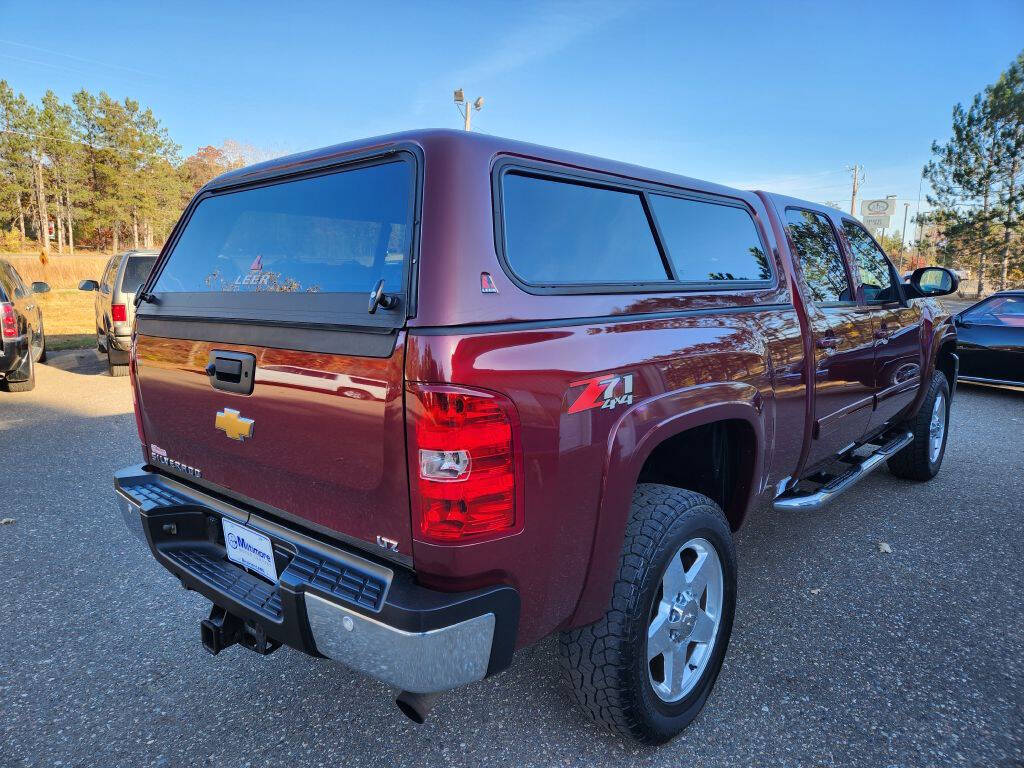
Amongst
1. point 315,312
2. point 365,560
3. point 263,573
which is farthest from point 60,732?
point 315,312

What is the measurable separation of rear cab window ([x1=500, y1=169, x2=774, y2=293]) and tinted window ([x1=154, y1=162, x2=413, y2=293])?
334 mm

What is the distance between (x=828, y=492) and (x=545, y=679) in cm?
173

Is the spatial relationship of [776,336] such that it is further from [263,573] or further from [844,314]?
[263,573]

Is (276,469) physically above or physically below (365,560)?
above

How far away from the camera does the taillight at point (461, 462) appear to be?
59.2 inches

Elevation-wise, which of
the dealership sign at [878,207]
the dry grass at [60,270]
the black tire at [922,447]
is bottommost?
the black tire at [922,447]

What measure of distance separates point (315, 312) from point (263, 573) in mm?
855

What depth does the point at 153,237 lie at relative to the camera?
59.3 metres

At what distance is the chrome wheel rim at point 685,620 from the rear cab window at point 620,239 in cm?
97

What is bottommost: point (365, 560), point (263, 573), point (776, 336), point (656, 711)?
point (656, 711)

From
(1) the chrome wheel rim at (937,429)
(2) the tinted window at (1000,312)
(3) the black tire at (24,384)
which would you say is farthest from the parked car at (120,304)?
(2) the tinted window at (1000,312)

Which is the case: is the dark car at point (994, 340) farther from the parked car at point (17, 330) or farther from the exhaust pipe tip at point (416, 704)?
the parked car at point (17, 330)

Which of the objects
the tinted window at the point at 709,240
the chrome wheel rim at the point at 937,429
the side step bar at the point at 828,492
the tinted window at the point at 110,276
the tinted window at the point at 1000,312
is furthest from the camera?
the tinted window at the point at 110,276

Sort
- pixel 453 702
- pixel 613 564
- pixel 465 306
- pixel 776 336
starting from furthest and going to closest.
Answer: pixel 776 336
pixel 453 702
pixel 613 564
pixel 465 306
